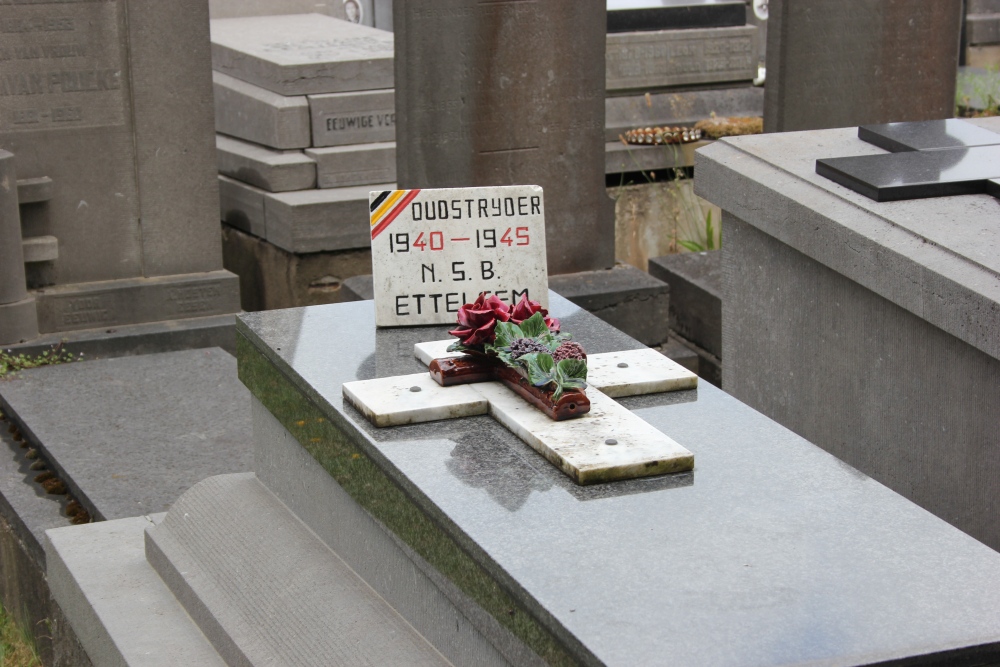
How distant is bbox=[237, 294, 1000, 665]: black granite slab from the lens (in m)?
1.96

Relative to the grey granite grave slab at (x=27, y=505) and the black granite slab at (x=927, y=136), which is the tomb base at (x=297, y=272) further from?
the black granite slab at (x=927, y=136)

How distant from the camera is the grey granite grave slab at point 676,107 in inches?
310

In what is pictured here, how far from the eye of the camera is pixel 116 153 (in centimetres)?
566

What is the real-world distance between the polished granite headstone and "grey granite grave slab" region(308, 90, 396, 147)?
333 cm

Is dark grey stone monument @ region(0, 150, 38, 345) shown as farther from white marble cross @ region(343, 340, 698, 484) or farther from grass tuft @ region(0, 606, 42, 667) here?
white marble cross @ region(343, 340, 698, 484)

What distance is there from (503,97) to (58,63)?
5.78 feet

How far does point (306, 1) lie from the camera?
8.37 metres

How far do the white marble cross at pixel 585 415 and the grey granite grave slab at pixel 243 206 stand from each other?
397 cm

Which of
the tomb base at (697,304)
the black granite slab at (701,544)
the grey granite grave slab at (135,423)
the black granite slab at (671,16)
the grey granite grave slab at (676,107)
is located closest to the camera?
the black granite slab at (701,544)

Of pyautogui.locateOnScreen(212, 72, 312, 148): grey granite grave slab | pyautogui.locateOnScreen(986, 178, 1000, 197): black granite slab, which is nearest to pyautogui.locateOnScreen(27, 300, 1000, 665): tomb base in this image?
pyautogui.locateOnScreen(986, 178, 1000, 197): black granite slab

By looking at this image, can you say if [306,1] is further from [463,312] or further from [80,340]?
[463,312]

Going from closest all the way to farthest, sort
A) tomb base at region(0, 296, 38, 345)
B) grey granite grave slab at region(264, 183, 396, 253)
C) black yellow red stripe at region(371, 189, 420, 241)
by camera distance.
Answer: black yellow red stripe at region(371, 189, 420, 241)
tomb base at region(0, 296, 38, 345)
grey granite grave slab at region(264, 183, 396, 253)

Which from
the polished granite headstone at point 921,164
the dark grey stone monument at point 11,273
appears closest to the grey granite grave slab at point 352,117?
the dark grey stone monument at point 11,273

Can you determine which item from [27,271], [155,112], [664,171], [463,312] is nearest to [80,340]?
[27,271]
